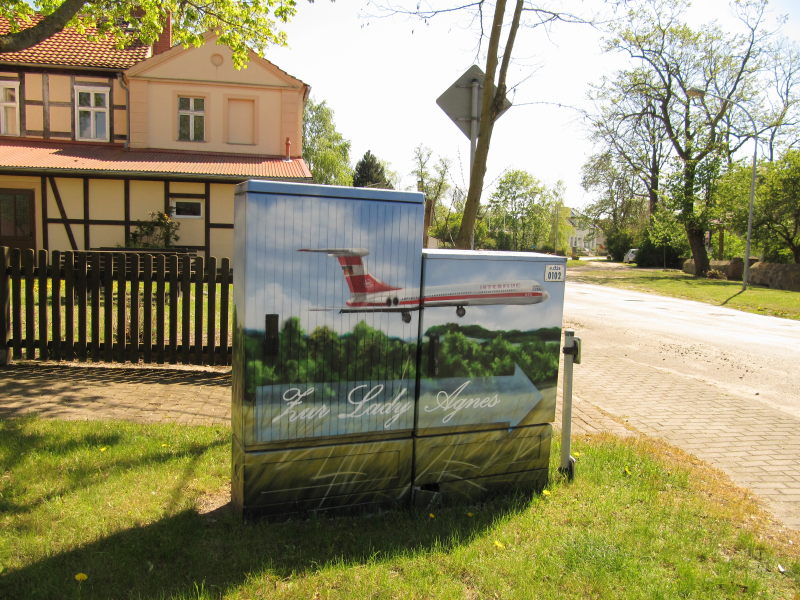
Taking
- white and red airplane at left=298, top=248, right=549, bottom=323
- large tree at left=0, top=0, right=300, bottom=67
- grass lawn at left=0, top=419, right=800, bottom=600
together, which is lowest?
grass lawn at left=0, top=419, right=800, bottom=600

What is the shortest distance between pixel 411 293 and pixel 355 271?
37 cm

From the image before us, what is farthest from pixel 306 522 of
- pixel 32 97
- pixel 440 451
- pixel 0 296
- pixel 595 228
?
pixel 595 228

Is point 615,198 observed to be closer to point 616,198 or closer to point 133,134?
point 616,198

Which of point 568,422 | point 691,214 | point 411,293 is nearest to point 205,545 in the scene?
point 411,293

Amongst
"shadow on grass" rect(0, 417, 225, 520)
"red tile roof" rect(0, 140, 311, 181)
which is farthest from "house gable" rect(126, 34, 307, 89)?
"shadow on grass" rect(0, 417, 225, 520)

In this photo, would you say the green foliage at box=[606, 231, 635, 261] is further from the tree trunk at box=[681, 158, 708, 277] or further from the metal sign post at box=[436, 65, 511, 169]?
the metal sign post at box=[436, 65, 511, 169]

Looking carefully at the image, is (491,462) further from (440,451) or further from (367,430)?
(367,430)

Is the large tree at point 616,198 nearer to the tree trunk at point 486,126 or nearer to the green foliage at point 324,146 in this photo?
the green foliage at point 324,146

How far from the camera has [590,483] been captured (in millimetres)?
4348

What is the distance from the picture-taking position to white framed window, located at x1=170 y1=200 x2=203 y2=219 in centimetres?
2119

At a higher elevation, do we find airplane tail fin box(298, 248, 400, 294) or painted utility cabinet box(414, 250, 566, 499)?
airplane tail fin box(298, 248, 400, 294)

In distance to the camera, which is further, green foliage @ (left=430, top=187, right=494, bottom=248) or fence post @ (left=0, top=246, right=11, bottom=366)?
green foliage @ (left=430, top=187, right=494, bottom=248)

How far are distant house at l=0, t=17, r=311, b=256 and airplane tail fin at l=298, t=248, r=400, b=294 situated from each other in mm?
17124

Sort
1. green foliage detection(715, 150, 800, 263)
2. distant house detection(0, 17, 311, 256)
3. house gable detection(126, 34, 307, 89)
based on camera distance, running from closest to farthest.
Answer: distant house detection(0, 17, 311, 256), house gable detection(126, 34, 307, 89), green foliage detection(715, 150, 800, 263)
